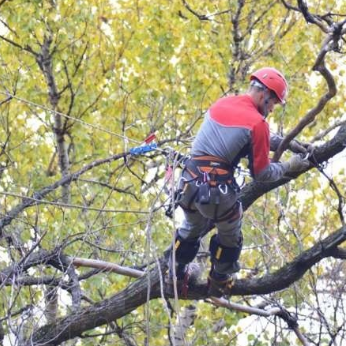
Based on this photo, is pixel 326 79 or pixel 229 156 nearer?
pixel 326 79

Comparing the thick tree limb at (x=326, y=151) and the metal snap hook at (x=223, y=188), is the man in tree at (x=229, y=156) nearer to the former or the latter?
the metal snap hook at (x=223, y=188)

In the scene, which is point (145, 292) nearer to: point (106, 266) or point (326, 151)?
point (106, 266)

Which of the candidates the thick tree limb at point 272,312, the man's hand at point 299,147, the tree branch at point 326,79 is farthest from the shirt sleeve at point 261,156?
the thick tree limb at point 272,312

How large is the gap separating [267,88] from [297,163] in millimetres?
545

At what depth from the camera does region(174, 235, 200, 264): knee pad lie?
5.79 meters

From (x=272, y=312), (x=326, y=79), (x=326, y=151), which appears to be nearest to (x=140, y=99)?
(x=272, y=312)

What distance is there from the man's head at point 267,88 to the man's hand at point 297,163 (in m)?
0.38

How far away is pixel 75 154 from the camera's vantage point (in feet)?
37.9

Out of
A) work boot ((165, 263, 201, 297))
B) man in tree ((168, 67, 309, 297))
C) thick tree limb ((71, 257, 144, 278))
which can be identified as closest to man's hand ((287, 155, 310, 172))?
man in tree ((168, 67, 309, 297))

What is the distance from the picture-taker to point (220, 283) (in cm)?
586

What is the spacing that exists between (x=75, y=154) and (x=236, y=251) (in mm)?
6008

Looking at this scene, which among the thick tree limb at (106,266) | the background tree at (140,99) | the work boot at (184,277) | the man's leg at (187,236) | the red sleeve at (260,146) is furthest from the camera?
the background tree at (140,99)

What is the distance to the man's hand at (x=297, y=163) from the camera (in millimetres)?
5668

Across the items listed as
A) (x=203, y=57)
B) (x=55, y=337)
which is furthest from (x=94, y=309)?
(x=203, y=57)
